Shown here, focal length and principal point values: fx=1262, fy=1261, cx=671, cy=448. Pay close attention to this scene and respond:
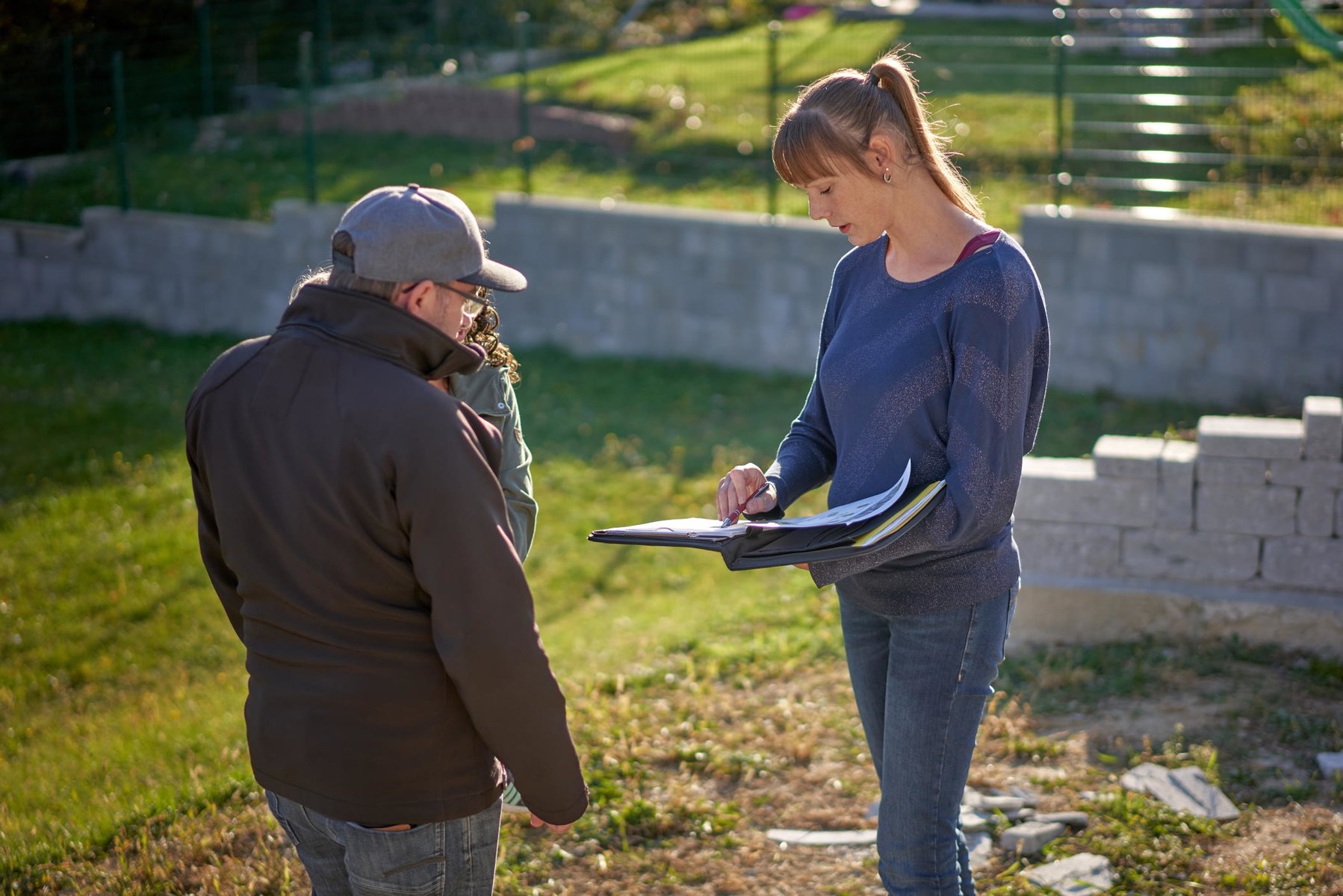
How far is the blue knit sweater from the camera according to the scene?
8.06 ft

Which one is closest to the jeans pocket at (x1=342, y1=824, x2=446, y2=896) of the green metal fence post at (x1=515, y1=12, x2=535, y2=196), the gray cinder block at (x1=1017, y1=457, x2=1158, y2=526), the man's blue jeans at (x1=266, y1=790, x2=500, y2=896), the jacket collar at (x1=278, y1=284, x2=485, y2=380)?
Result: the man's blue jeans at (x1=266, y1=790, x2=500, y2=896)

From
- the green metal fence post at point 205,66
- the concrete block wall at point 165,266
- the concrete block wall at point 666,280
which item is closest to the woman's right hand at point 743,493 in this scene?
the concrete block wall at point 666,280

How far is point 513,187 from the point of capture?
45.7 feet

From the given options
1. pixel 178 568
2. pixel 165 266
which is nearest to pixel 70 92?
pixel 165 266

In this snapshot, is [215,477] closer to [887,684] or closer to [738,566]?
[738,566]

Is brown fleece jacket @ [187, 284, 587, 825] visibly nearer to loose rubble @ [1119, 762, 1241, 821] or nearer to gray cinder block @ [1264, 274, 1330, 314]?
loose rubble @ [1119, 762, 1241, 821]

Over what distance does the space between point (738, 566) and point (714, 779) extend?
221cm

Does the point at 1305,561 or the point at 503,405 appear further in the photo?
the point at 1305,561

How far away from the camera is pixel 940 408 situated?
2562mm

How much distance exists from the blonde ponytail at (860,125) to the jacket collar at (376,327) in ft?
2.89

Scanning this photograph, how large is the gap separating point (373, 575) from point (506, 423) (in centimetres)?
108

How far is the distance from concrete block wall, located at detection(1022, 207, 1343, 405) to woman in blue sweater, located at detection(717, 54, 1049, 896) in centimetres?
668

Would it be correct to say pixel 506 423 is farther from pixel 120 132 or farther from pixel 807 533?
pixel 120 132

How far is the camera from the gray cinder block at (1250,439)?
5.04m
